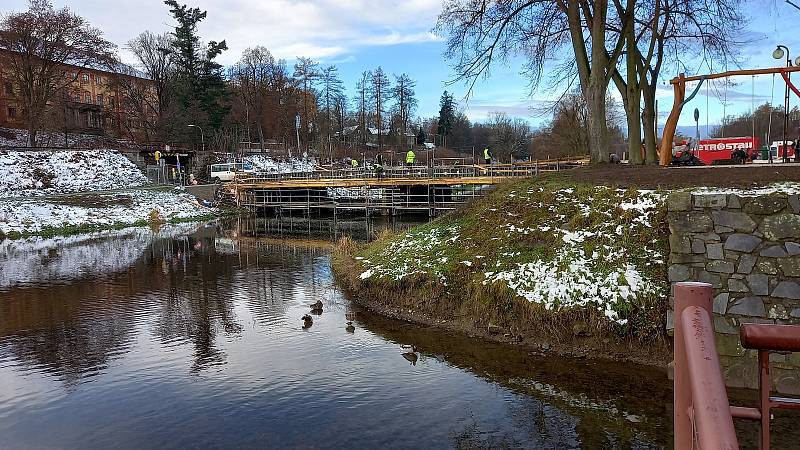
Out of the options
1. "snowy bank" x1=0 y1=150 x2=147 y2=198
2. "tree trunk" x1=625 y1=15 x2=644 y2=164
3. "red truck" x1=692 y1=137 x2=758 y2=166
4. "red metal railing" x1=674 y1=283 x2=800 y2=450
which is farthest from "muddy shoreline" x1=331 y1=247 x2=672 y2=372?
"snowy bank" x1=0 y1=150 x2=147 y2=198

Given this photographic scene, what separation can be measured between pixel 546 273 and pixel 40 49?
50502mm

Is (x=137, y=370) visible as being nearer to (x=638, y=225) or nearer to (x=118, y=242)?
(x=638, y=225)

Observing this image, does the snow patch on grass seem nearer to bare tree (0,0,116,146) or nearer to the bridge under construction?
the bridge under construction

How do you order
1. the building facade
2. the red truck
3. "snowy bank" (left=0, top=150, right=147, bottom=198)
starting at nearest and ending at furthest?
the red truck → "snowy bank" (left=0, top=150, right=147, bottom=198) → the building facade

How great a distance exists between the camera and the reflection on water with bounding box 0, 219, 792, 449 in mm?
7230

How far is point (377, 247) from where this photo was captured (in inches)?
655

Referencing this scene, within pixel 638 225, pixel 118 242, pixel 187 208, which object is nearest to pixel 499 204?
pixel 638 225

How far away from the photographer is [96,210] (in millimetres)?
33656

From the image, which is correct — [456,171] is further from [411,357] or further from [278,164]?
[278,164]

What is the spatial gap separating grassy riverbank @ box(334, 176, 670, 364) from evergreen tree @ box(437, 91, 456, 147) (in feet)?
271

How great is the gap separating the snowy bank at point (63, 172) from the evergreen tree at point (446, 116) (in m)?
56.7

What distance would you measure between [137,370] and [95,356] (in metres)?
1.26

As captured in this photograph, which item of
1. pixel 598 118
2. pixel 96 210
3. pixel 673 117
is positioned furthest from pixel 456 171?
pixel 96 210

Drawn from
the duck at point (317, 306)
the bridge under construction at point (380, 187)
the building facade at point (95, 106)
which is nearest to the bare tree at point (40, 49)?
the building facade at point (95, 106)
